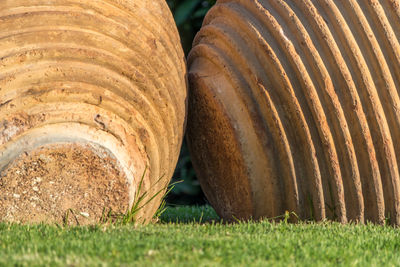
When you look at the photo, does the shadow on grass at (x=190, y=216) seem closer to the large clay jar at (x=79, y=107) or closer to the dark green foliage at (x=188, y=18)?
the large clay jar at (x=79, y=107)

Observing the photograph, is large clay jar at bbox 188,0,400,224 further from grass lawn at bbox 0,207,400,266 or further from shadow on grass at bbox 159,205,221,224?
shadow on grass at bbox 159,205,221,224

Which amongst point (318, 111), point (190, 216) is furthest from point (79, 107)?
point (190, 216)

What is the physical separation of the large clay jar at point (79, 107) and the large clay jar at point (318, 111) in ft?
1.79

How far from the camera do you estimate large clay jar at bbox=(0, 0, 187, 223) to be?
3.17 metres

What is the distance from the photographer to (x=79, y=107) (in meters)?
3.33

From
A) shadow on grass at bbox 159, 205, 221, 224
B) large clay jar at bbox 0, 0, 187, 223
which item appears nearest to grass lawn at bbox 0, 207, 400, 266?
large clay jar at bbox 0, 0, 187, 223

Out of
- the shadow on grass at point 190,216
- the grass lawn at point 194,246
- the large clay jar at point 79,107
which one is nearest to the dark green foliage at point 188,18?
the shadow on grass at point 190,216

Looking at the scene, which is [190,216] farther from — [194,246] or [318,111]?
[194,246]

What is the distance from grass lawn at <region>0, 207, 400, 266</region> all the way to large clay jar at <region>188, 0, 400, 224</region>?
50cm

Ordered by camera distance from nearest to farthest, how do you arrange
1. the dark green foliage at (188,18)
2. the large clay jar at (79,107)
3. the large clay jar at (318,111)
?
the large clay jar at (79,107), the large clay jar at (318,111), the dark green foliage at (188,18)

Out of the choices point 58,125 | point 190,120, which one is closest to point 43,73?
point 58,125

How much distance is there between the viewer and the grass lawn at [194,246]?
2291 mm

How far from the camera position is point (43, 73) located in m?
3.26

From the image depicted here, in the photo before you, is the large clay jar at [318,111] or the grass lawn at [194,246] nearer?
the grass lawn at [194,246]
